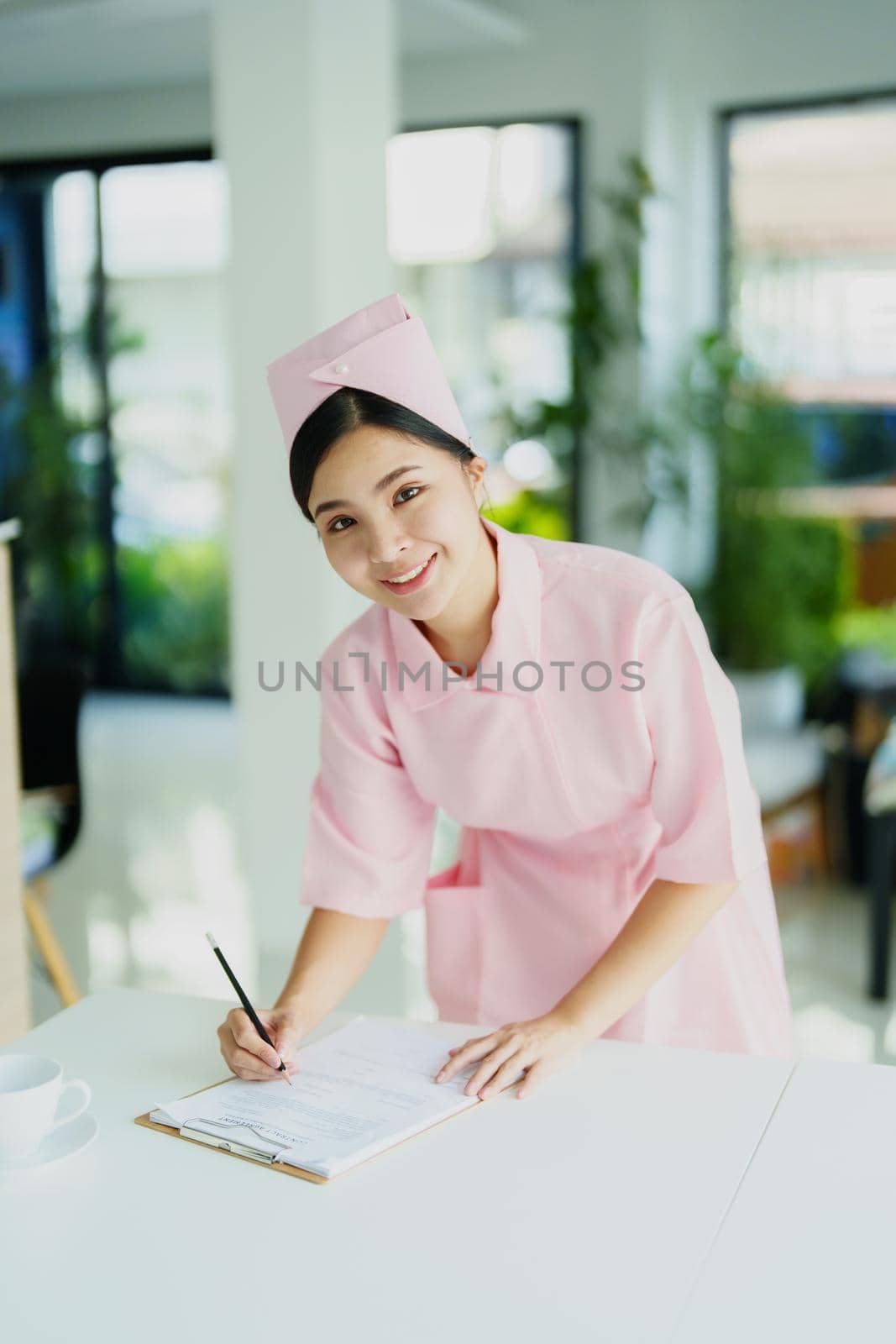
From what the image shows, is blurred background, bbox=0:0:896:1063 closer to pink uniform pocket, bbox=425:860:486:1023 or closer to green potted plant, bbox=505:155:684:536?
green potted plant, bbox=505:155:684:536

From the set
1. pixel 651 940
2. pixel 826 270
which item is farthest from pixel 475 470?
pixel 826 270

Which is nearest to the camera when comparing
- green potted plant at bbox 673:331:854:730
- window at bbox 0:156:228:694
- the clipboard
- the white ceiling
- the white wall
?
the clipboard

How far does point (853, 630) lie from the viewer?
514cm

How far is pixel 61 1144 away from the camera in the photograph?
1.26m

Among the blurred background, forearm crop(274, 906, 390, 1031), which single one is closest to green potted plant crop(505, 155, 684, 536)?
the blurred background

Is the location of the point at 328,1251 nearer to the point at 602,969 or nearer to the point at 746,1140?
the point at 746,1140

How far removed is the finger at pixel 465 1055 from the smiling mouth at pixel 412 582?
1.47ft

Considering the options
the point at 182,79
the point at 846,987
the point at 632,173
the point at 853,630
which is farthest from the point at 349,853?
the point at 182,79

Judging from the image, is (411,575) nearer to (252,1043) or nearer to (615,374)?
(252,1043)

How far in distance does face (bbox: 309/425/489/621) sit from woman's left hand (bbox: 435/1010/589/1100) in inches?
16.9

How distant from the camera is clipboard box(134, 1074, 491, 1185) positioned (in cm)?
120

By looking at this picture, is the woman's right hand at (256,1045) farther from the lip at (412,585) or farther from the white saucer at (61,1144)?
the lip at (412,585)

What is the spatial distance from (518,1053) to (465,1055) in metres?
0.05

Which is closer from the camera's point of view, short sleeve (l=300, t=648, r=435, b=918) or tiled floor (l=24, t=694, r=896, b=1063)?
short sleeve (l=300, t=648, r=435, b=918)
